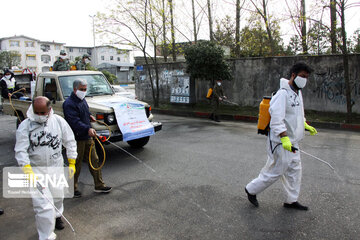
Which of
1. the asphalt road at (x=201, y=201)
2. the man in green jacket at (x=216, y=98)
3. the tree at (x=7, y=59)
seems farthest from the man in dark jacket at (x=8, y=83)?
the tree at (x=7, y=59)

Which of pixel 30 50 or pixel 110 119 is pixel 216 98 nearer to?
pixel 110 119

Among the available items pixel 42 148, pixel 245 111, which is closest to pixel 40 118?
pixel 42 148

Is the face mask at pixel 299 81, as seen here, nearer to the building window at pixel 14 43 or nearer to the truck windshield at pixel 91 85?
the truck windshield at pixel 91 85

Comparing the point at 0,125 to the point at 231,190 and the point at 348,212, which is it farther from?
the point at 348,212

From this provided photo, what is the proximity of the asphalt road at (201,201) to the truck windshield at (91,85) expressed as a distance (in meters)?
1.53

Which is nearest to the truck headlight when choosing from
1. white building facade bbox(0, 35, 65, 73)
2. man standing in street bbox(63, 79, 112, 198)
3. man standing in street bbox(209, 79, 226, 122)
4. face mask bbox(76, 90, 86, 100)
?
man standing in street bbox(63, 79, 112, 198)

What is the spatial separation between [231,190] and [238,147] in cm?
284

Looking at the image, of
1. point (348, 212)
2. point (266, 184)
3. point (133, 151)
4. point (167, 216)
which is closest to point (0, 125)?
point (133, 151)

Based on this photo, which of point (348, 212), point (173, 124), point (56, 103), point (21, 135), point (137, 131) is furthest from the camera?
point (173, 124)

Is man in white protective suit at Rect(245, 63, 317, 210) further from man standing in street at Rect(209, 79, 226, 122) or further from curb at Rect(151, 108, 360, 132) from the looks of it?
man standing in street at Rect(209, 79, 226, 122)

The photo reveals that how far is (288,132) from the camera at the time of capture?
3865 millimetres

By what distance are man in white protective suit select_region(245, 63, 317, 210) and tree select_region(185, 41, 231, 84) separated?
9245mm

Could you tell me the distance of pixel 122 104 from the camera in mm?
6574

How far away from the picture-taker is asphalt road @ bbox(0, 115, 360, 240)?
3.57 metres
